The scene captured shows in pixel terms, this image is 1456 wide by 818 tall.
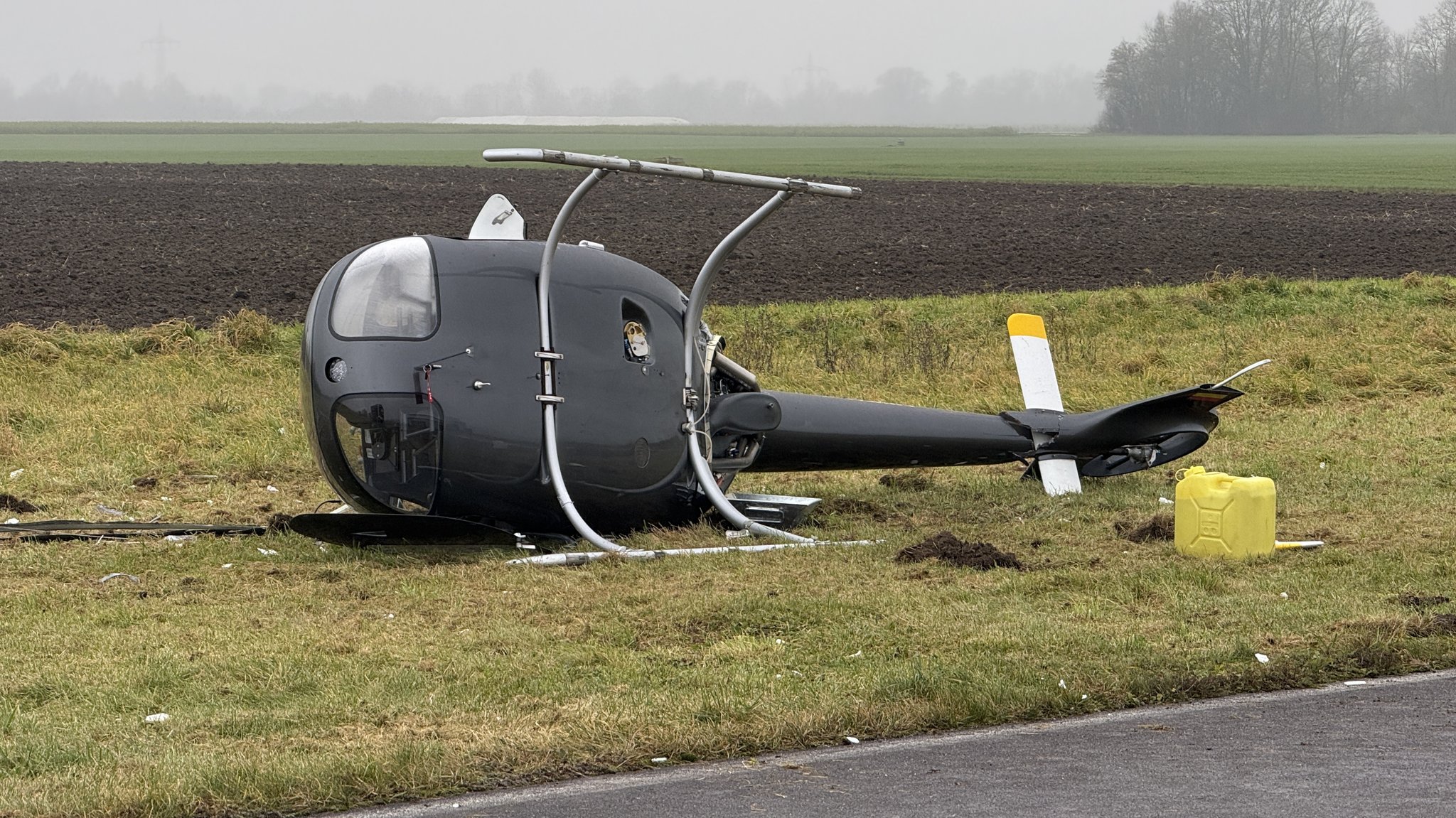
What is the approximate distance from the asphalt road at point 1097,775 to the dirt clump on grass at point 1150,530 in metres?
3.38

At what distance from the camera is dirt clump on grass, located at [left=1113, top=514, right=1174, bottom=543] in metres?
9.36

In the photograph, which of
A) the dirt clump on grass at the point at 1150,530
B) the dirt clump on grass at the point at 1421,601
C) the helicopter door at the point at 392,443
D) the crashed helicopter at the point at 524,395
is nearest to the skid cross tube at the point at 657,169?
the crashed helicopter at the point at 524,395

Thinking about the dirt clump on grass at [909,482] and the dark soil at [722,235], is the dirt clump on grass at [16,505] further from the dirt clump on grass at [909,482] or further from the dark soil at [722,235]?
the dark soil at [722,235]

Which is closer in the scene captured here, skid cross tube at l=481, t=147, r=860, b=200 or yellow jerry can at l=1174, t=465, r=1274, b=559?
skid cross tube at l=481, t=147, r=860, b=200

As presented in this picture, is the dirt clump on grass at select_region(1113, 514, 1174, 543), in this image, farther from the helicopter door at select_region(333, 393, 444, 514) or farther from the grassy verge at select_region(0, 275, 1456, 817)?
the helicopter door at select_region(333, 393, 444, 514)

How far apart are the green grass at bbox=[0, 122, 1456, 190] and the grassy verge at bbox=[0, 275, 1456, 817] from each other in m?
42.3

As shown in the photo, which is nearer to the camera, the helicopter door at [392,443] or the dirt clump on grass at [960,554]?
the dirt clump on grass at [960,554]

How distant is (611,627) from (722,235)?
2380 centimetres

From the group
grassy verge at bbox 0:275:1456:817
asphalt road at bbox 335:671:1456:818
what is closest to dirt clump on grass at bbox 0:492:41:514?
grassy verge at bbox 0:275:1456:817

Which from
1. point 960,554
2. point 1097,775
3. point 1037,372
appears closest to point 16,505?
point 960,554

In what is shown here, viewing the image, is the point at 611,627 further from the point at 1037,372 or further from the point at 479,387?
the point at 1037,372

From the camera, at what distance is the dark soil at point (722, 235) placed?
2322 cm

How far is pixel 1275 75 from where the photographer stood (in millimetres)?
145625

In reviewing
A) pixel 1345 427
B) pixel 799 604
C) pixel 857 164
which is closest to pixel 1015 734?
pixel 799 604
